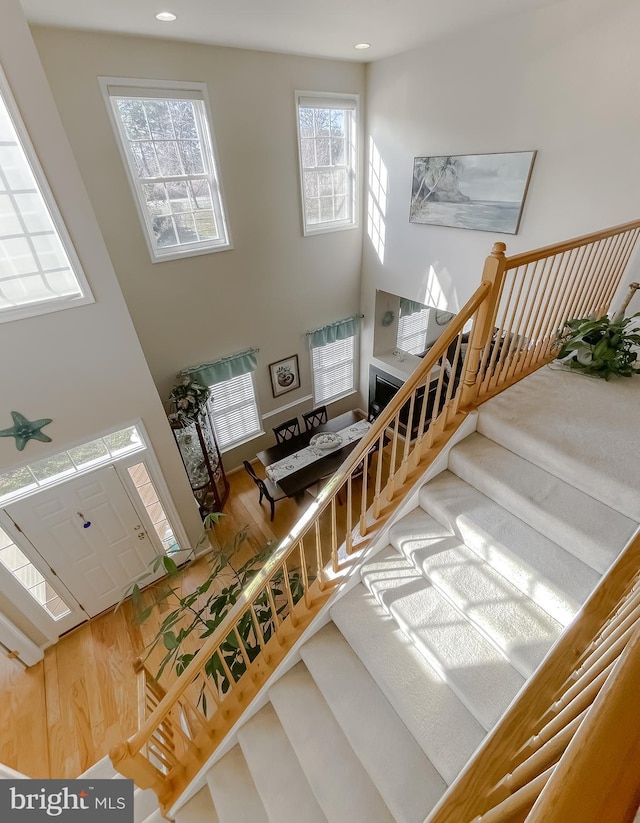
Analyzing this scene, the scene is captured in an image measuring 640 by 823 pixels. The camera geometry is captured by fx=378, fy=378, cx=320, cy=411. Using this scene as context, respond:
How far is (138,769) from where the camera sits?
1.83 m

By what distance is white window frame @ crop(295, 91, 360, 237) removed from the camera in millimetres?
4594

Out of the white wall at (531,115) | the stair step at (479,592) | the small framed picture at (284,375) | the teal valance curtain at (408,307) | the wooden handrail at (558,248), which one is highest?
the white wall at (531,115)

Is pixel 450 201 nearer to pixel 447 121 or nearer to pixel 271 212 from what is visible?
pixel 447 121

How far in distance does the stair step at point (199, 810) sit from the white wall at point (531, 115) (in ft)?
14.9

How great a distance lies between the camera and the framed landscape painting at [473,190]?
381 centimetres

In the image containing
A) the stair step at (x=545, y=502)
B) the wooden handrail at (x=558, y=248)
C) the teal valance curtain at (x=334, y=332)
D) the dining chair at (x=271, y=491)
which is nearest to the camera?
the stair step at (x=545, y=502)

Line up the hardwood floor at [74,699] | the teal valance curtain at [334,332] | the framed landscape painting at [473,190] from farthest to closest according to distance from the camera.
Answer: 1. the teal valance curtain at [334,332]
2. the framed landscape painting at [473,190]
3. the hardwood floor at [74,699]

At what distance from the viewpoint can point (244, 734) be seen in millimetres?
2062

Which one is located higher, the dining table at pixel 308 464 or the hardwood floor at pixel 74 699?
the dining table at pixel 308 464

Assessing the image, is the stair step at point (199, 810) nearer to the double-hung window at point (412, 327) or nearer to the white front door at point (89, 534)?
the white front door at point (89, 534)

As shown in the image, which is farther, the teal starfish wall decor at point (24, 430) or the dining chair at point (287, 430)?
the dining chair at point (287, 430)

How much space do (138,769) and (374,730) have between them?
1.17m

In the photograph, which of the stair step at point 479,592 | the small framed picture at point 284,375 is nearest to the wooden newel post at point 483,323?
the stair step at point 479,592

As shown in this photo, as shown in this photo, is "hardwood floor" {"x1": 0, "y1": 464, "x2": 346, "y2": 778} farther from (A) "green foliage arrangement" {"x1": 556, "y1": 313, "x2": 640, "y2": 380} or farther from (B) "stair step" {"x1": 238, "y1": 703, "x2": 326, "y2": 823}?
(A) "green foliage arrangement" {"x1": 556, "y1": 313, "x2": 640, "y2": 380}
